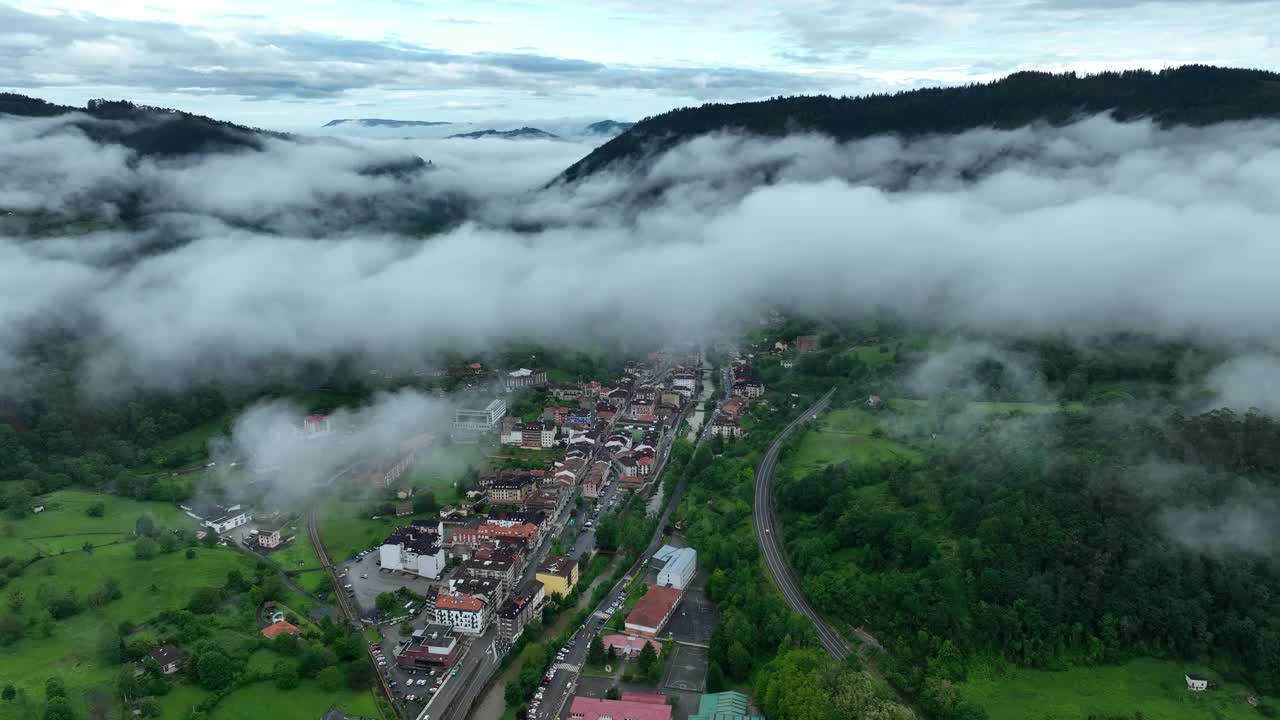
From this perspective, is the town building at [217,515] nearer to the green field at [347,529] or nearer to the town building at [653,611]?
the green field at [347,529]

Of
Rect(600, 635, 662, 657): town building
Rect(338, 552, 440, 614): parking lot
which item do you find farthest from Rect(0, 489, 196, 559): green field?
Rect(600, 635, 662, 657): town building

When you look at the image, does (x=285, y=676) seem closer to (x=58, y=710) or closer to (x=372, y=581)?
(x=58, y=710)

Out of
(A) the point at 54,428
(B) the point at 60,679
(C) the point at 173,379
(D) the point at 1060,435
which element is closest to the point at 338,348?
(C) the point at 173,379

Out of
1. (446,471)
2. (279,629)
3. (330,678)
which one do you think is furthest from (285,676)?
(446,471)

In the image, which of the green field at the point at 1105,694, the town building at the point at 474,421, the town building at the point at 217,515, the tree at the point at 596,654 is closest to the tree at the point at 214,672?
the tree at the point at 596,654

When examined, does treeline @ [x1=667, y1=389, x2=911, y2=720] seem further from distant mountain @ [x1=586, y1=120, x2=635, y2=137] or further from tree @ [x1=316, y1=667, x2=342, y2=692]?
distant mountain @ [x1=586, y1=120, x2=635, y2=137]

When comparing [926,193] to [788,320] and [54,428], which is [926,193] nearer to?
[788,320]
